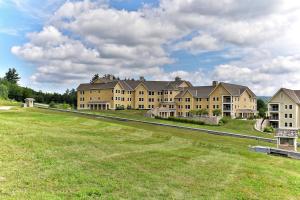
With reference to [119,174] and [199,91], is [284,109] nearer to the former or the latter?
A: [199,91]

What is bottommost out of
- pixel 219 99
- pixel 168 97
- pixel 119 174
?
pixel 119 174

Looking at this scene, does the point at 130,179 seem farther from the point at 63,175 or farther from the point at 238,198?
the point at 238,198

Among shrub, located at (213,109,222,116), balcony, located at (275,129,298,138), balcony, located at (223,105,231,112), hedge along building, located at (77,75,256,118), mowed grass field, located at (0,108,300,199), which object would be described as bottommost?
mowed grass field, located at (0,108,300,199)

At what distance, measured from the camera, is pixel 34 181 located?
1343cm

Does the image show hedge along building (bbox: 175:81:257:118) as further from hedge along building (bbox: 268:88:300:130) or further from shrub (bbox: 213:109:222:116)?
hedge along building (bbox: 268:88:300:130)

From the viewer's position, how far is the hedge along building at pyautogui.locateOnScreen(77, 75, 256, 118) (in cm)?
9119

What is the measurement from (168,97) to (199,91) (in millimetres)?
10947

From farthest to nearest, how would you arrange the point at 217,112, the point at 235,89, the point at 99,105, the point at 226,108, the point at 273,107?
1. the point at 99,105
2. the point at 235,89
3. the point at 226,108
4. the point at 217,112
5. the point at 273,107

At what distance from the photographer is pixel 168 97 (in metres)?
101

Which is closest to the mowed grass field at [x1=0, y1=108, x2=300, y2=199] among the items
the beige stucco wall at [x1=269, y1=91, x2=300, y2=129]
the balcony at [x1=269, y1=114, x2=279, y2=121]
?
the beige stucco wall at [x1=269, y1=91, x2=300, y2=129]

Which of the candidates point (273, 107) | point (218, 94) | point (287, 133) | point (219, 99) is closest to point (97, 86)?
point (218, 94)

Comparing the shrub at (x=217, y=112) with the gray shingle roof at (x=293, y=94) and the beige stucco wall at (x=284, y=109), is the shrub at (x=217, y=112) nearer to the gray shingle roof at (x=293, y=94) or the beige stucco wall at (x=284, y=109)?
the beige stucco wall at (x=284, y=109)

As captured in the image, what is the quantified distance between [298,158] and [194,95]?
64145mm

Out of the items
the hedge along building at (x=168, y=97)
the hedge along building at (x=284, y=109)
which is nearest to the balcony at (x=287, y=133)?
the hedge along building at (x=284, y=109)
